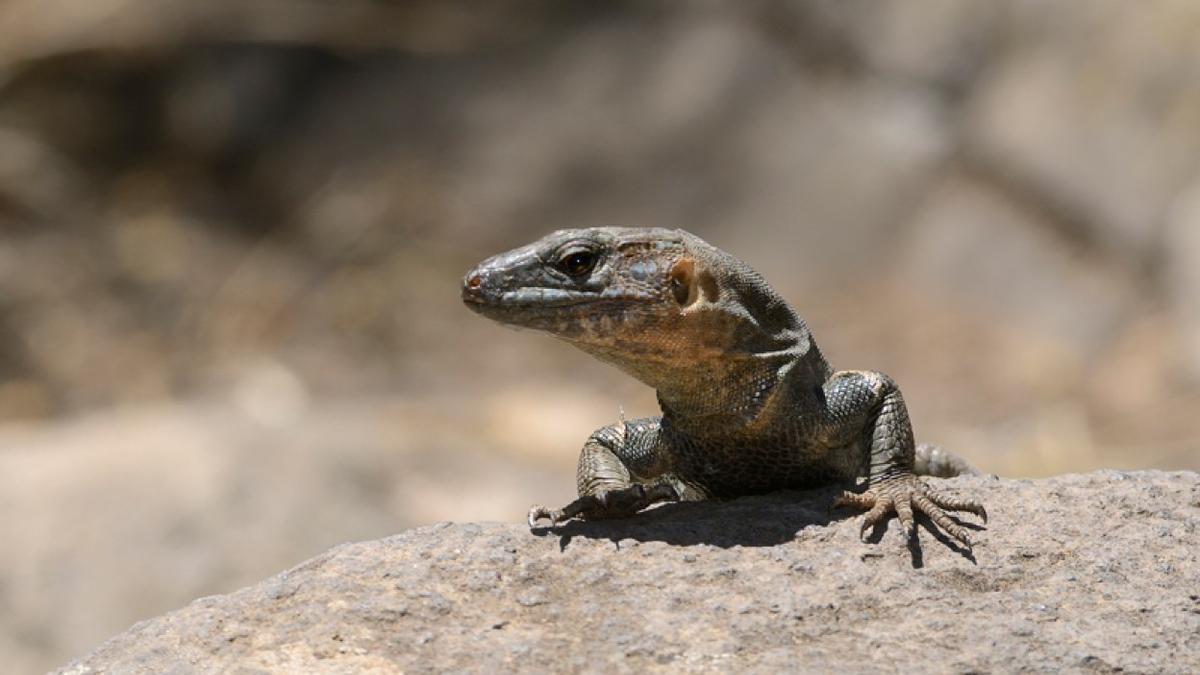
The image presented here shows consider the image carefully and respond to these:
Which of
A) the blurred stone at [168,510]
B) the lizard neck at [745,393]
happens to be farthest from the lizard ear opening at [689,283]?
the blurred stone at [168,510]

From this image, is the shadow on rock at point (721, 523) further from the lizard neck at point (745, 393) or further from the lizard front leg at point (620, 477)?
the lizard neck at point (745, 393)

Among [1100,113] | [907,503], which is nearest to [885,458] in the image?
[907,503]

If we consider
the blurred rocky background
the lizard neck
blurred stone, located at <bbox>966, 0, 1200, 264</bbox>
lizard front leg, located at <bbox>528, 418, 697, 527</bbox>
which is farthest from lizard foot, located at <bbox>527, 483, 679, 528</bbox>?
blurred stone, located at <bbox>966, 0, 1200, 264</bbox>

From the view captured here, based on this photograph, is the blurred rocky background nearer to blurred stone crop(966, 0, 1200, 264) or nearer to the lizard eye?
blurred stone crop(966, 0, 1200, 264)

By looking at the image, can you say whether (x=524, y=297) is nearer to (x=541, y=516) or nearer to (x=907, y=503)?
(x=541, y=516)

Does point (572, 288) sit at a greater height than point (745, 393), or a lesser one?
greater

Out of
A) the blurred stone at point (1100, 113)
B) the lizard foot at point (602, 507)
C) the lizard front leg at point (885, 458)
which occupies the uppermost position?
the blurred stone at point (1100, 113)

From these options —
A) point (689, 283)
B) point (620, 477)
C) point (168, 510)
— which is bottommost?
point (620, 477)

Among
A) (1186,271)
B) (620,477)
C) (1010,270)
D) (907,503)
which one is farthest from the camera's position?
(1010,270)
